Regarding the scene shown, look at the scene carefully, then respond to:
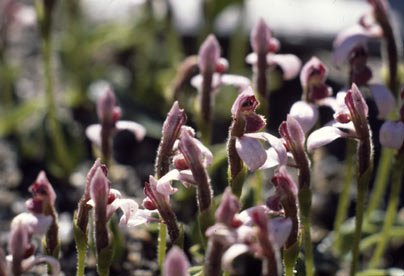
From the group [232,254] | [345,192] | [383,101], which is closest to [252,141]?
[232,254]

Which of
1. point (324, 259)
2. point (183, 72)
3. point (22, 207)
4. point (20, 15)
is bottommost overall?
point (324, 259)

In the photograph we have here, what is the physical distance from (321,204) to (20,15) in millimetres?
1050

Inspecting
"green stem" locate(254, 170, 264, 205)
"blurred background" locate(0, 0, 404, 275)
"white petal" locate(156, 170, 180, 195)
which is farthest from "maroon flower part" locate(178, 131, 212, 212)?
"blurred background" locate(0, 0, 404, 275)

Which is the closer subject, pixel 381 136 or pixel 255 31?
pixel 381 136

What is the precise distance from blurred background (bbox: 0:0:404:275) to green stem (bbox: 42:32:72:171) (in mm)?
23

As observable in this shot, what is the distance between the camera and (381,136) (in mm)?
1018

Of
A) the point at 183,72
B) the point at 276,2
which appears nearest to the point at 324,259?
the point at 183,72

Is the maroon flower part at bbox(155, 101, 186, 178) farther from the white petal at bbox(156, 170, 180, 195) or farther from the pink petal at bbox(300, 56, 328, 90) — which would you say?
the pink petal at bbox(300, 56, 328, 90)

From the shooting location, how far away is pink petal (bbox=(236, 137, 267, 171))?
0.92 meters

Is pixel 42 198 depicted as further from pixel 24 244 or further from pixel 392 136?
pixel 392 136

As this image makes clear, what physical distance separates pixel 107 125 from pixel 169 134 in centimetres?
28

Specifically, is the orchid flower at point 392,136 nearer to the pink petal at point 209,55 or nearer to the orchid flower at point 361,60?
the orchid flower at point 361,60

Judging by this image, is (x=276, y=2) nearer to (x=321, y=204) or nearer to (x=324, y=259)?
(x=321, y=204)

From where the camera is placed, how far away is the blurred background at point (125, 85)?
173 centimetres
